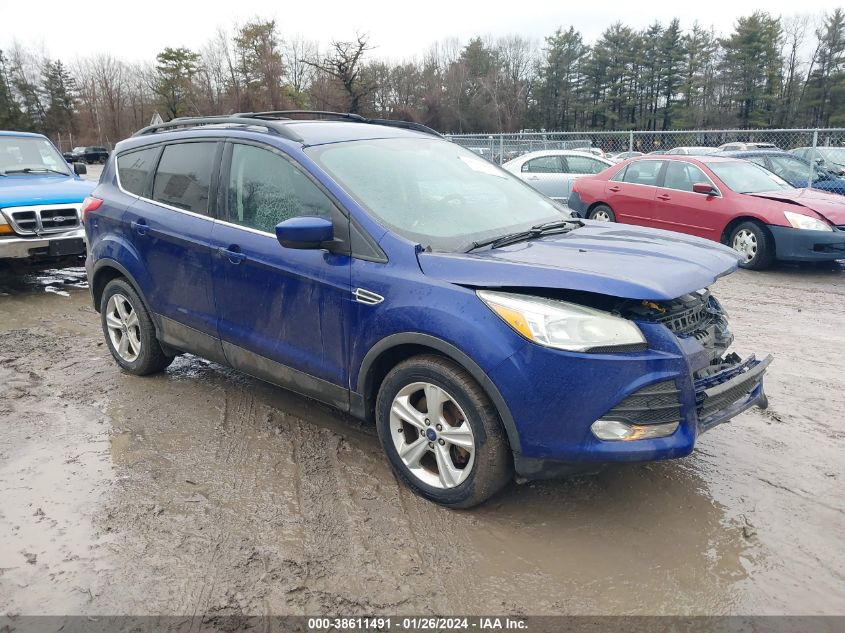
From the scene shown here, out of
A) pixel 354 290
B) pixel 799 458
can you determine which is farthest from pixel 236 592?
pixel 799 458

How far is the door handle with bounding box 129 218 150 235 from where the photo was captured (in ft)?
15.1

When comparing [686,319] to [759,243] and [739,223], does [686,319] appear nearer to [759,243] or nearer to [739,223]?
[759,243]

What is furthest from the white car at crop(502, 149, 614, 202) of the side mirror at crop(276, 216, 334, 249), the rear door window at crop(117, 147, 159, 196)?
the side mirror at crop(276, 216, 334, 249)

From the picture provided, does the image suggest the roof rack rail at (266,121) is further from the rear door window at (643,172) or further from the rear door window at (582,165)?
the rear door window at (582,165)

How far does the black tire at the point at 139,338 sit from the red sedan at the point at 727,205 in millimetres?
5354

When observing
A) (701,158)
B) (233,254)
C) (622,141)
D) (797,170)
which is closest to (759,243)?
(701,158)

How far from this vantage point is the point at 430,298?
308 cm

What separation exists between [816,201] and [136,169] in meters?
8.48

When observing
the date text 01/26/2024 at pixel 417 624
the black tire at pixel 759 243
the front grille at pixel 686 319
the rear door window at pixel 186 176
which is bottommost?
the date text 01/26/2024 at pixel 417 624

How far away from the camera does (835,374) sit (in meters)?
4.98

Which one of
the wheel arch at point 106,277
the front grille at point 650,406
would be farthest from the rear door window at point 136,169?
the front grille at point 650,406

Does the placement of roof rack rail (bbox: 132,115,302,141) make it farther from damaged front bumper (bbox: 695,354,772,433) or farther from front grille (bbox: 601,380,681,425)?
damaged front bumper (bbox: 695,354,772,433)

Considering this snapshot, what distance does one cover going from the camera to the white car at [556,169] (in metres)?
13.9

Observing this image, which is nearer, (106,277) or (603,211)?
(106,277)
